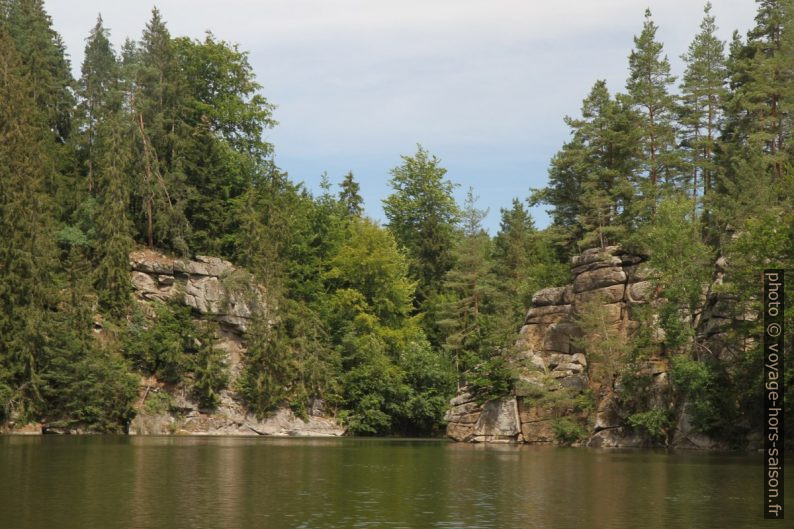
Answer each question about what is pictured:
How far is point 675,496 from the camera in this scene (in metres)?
29.9

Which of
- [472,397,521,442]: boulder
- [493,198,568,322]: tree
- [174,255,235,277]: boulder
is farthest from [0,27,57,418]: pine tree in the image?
[493,198,568,322]: tree

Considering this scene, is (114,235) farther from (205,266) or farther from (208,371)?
(208,371)

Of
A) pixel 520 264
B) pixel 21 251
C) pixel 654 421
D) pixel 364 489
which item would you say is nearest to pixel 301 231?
pixel 520 264

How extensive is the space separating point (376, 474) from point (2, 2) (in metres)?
65.8

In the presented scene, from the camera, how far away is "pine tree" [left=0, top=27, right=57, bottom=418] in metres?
63.3

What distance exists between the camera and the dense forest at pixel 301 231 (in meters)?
63.5

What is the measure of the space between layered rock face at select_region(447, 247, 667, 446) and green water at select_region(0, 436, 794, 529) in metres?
12.4

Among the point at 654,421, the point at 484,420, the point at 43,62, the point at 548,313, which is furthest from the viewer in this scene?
the point at 43,62

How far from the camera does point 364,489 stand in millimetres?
31734

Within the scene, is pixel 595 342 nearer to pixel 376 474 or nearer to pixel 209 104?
pixel 376 474

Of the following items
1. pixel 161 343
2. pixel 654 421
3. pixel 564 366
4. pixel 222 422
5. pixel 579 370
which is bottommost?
pixel 222 422

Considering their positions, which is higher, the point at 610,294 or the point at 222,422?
the point at 610,294

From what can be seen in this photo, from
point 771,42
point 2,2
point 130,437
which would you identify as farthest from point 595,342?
point 2,2

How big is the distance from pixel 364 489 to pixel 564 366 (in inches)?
1504
